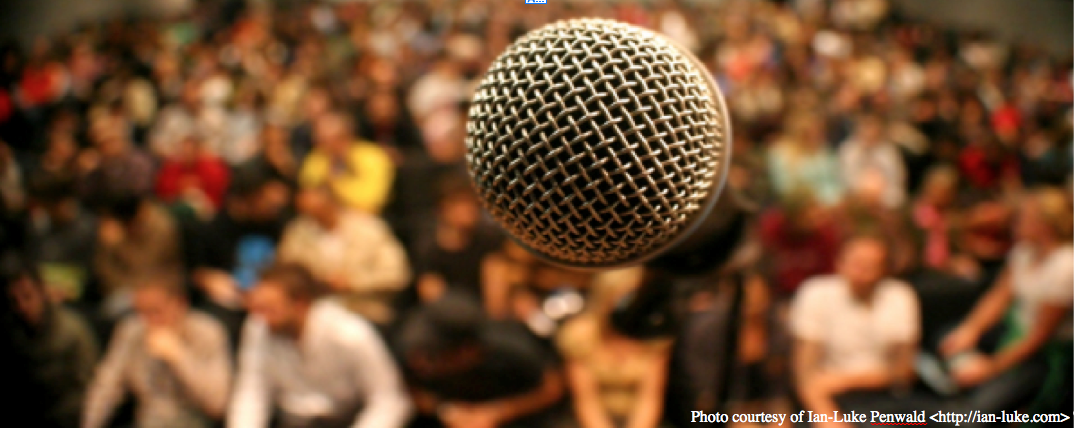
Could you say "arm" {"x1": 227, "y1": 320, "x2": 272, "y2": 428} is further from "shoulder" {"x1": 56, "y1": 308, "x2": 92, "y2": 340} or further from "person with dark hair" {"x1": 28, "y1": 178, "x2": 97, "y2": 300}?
"person with dark hair" {"x1": 28, "y1": 178, "x2": 97, "y2": 300}

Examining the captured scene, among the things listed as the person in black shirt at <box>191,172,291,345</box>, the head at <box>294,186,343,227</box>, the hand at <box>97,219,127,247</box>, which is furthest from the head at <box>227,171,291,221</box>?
the hand at <box>97,219,127,247</box>

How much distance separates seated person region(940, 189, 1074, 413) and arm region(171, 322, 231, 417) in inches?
100

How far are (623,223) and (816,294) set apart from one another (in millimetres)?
2257

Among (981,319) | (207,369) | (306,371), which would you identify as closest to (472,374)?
(306,371)

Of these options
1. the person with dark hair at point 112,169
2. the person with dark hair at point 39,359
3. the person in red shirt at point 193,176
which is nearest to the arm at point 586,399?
the person with dark hair at point 39,359

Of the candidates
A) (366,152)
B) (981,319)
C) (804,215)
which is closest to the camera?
(981,319)

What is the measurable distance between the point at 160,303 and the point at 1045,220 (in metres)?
3.67

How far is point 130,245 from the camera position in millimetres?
3602

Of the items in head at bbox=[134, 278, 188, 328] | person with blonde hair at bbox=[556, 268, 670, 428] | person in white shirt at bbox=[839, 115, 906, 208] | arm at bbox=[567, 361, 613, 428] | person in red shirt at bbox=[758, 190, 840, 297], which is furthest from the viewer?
person in white shirt at bbox=[839, 115, 906, 208]

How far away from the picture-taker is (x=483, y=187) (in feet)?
2.65

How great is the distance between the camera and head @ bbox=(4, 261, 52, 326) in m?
2.39

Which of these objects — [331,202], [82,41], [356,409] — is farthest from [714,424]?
[82,41]

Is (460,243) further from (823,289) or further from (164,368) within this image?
(823,289)

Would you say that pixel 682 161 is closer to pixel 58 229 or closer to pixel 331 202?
pixel 331 202
